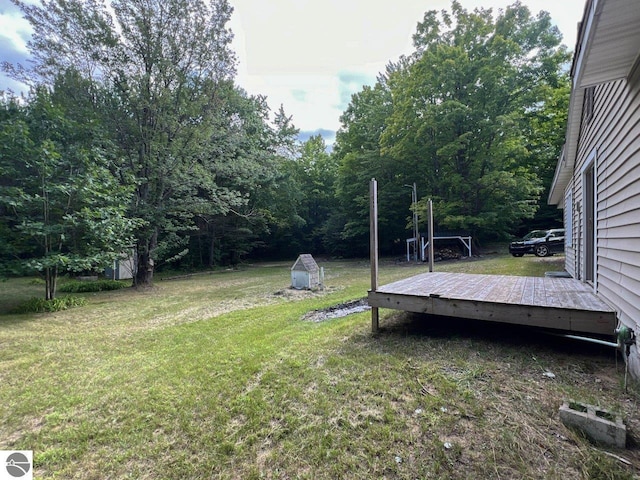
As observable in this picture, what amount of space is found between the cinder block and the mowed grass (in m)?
0.07

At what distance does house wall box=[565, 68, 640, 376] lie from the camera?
2.18m

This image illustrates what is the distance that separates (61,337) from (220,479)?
4.18 m

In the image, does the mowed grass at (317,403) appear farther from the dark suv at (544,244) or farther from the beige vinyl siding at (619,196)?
the dark suv at (544,244)

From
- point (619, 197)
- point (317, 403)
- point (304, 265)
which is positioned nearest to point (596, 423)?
point (317, 403)

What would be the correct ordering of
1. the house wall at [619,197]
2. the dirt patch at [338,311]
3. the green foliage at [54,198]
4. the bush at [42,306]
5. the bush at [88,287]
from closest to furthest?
the house wall at [619,197] → the dirt patch at [338,311] → the green foliage at [54,198] → the bush at [42,306] → the bush at [88,287]

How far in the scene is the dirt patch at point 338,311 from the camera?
16.1ft

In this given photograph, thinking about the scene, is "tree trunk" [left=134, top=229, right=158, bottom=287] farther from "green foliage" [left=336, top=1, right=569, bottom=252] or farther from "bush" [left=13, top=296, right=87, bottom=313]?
"green foliage" [left=336, top=1, right=569, bottom=252]

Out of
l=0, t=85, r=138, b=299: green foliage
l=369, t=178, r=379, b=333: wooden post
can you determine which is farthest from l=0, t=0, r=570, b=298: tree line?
l=369, t=178, r=379, b=333: wooden post

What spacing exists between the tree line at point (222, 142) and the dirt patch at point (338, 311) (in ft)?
15.7

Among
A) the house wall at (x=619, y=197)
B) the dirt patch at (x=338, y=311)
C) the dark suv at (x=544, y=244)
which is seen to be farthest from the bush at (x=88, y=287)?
the dark suv at (x=544, y=244)

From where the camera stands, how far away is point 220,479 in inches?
66.7

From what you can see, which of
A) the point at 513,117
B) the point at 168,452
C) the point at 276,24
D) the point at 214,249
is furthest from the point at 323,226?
the point at 168,452

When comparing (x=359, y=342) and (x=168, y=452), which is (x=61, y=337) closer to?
(x=168, y=452)

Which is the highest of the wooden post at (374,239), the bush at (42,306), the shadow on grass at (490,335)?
the wooden post at (374,239)
